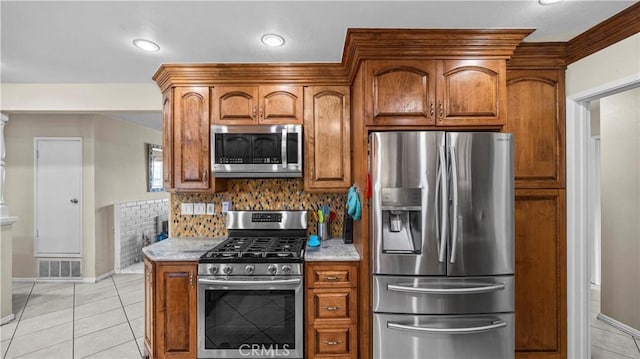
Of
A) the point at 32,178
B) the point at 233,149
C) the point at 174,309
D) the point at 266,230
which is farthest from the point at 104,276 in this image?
the point at 233,149

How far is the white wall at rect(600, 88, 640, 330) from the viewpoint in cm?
302

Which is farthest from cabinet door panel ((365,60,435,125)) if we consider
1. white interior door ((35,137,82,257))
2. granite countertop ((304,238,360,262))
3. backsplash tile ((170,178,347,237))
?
white interior door ((35,137,82,257))

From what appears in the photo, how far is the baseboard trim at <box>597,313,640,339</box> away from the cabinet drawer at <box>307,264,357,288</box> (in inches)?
112

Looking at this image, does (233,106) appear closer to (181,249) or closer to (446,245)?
(181,249)

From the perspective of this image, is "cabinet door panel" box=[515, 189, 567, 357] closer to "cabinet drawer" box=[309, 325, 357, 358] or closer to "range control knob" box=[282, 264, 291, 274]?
"cabinet drawer" box=[309, 325, 357, 358]

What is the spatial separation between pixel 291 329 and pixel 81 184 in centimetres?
410

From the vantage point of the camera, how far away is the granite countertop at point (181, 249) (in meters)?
2.35

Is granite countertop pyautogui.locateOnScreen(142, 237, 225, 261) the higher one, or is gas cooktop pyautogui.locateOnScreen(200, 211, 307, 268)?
gas cooktop pyautogui.locateOnScreen(200, 211, 307, 268)

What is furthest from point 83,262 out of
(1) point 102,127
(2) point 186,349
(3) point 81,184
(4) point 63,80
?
(2) point 186,349

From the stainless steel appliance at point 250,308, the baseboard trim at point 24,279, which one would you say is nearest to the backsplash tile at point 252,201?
the stainless steel appliance at point 250,308

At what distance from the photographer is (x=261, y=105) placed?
279 cm

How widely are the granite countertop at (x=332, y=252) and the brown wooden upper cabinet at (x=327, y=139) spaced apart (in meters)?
0.49

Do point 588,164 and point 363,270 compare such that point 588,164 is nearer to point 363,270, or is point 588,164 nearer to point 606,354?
point 606,354

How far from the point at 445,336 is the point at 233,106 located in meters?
2.44
